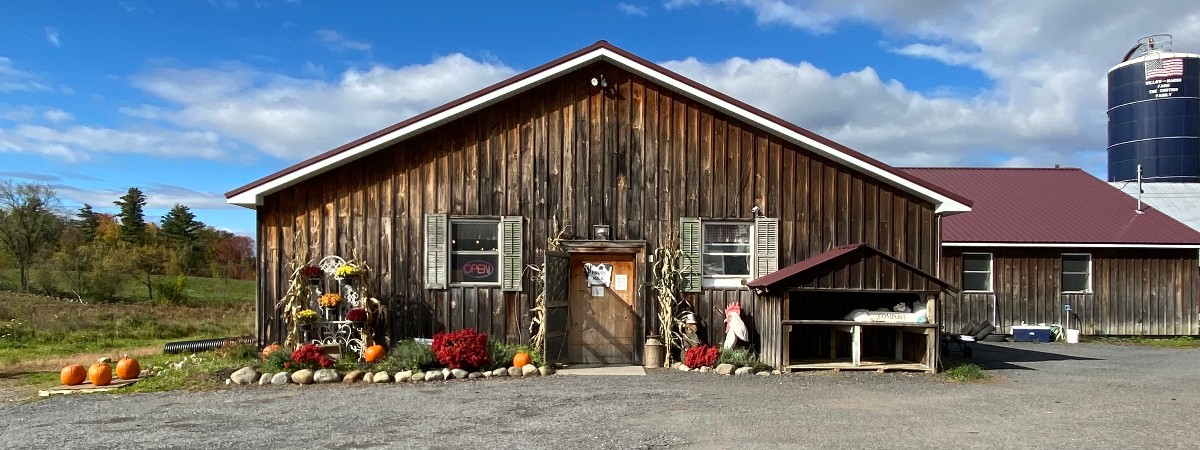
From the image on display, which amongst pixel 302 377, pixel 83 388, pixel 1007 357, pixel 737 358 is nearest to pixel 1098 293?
pixel 1007 357

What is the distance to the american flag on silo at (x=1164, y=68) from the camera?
160ft

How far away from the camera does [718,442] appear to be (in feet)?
23.0

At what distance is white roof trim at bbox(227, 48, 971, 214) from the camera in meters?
12.2

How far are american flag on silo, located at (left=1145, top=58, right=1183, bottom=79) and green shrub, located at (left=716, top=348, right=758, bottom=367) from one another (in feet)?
163

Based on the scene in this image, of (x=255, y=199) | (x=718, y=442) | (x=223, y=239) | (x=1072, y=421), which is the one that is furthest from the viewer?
(x=223, y=239)

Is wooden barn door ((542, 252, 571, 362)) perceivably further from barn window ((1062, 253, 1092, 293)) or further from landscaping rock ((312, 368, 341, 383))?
barn window ((1062, 253, 1092, 293))

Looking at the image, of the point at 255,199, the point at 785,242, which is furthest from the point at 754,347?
the point at 255,199

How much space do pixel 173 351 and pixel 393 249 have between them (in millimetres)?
4461

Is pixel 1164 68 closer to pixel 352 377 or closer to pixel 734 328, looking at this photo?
pixel 734 328

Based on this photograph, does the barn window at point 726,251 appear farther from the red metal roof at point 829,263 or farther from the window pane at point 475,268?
the window pane at point 475,268

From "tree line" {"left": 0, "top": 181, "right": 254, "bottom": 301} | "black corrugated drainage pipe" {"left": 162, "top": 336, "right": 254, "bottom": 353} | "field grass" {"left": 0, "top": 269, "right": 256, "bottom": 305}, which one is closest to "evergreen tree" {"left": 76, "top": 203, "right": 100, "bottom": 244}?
"tree line" {"left": 0, "top": 181, "right": 254, "bottom": 301}

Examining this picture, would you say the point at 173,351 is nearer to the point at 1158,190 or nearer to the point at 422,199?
the point at 422,199

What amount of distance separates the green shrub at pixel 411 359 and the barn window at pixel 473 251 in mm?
1551

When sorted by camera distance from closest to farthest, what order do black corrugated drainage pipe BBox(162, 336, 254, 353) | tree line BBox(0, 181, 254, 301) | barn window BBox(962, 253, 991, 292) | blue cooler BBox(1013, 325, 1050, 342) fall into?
black corrugated drainage pipe BBox(162, 336, 254, 353), blue cooler BBox(1013, 325, 1050, 342), barn window BBox(962, 253, 991, 292), tree line BBox(0, 181, 254, 301)
